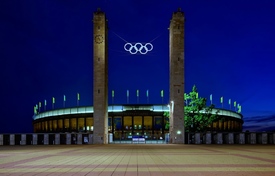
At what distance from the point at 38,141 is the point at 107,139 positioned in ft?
30.5

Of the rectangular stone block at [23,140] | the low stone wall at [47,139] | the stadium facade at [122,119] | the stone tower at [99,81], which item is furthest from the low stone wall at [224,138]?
the stadium facade at [122,119]

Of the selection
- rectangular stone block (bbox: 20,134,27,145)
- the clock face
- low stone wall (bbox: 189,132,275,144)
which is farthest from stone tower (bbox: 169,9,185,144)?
rectangular stone block (bbox: 20,134,27,145)

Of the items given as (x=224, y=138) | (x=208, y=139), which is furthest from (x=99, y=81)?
(x=224, y=138)

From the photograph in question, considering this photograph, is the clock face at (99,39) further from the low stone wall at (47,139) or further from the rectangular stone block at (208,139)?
the rectangular stone block at (208,139)

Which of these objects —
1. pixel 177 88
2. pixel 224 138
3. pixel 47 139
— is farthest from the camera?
pixel 224 138

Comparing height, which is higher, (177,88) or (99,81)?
(99,81)

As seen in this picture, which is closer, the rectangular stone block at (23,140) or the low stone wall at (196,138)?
the low stone wall at (196,138)

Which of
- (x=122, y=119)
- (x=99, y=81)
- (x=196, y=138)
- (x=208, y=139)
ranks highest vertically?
(x=99, y=81)

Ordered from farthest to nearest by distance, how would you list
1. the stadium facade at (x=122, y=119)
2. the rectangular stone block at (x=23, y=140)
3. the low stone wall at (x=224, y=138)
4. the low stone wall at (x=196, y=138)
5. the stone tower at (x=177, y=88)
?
the stadium facade at (x=122, y=119)
the rectangular stone block at (x=23, y=140)
the low stone wall at (x=224, y=138)
the stone tower at (x=177, y=88)
the low stone wall at (x=196, y=138)

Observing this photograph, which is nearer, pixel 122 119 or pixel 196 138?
pixel 196 138

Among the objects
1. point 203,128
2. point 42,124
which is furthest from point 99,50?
point 42,124

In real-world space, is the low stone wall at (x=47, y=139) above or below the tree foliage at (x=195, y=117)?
below

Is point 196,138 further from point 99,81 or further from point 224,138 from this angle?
point 99,81

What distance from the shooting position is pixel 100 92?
52406mm
